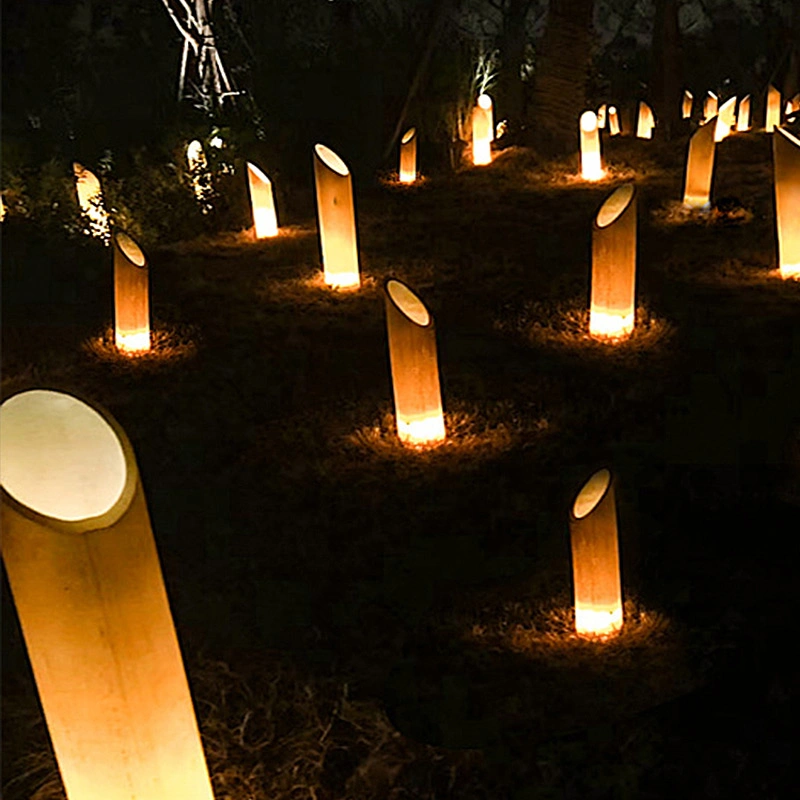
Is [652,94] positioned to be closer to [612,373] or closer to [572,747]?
[612,373]

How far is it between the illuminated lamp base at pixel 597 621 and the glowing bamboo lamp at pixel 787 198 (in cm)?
383

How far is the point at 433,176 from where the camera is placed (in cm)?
1093

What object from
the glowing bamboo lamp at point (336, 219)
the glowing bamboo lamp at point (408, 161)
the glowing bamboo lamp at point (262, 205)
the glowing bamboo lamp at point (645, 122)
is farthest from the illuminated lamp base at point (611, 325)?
the glowing bamboo lamp at point (645, 122)

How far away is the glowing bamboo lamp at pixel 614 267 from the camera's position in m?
6.66

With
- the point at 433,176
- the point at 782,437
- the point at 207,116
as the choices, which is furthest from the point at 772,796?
the point at 207,116

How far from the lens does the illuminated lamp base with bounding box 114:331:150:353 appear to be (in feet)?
23.3

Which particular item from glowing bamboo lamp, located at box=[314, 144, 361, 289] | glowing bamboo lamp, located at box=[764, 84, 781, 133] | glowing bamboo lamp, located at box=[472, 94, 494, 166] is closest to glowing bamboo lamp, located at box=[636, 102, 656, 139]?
glowing bamboo lamp, located at box=[764, 84, 781, 133]

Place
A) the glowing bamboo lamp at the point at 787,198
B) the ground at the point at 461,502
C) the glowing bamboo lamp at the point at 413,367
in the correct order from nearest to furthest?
the ground at the point at 461,502, the glowing bamboo lamp at the point at 413,367, the glowing bamboo lamp at the point at 787,198

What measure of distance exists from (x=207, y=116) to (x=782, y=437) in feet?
23.0

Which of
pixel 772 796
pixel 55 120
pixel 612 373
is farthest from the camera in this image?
pixel 55 120

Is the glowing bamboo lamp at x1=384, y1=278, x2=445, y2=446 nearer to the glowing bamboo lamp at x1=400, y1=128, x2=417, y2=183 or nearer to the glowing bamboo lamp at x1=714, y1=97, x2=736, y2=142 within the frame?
the glowing bamboo lamp at x1=400, y1=128, x2=417, y2=183

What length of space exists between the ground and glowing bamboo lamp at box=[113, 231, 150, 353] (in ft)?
0.60

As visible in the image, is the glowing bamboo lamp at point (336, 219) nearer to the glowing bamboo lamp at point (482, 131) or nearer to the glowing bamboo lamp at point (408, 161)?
the glowing bamboo lamp at point (408, 161)

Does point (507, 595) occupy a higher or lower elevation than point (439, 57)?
lower
